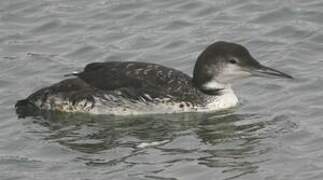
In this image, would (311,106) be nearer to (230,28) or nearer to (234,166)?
(234,166)

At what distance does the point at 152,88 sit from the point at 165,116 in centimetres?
41

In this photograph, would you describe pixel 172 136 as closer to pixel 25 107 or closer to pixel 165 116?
pixel 165 116

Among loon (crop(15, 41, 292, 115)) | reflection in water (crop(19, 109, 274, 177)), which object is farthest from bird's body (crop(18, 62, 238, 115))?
reflection in water (crop(19, 109, 274, 177))

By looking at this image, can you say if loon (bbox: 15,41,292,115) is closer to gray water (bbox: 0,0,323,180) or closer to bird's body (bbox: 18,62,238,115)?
bird's body (bbox: 18,62,238,115)

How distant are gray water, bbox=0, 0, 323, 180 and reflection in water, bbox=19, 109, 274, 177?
0.05 ft

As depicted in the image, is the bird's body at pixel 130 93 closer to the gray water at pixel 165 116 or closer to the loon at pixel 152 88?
the loon at pixel 152 88

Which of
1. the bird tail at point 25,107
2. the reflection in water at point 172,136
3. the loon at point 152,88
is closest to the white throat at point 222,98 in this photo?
the loon at point 152,88

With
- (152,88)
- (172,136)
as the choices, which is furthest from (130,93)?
(172,136)

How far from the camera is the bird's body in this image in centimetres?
1446

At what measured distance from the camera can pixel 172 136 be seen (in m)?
13.4

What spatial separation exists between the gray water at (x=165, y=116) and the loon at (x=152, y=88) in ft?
0.56

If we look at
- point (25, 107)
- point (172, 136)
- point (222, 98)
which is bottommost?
point (172, 136)

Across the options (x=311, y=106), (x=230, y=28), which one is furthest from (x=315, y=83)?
(x=230, y=28)

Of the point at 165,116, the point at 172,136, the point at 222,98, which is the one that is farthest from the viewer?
the point at 222,98
